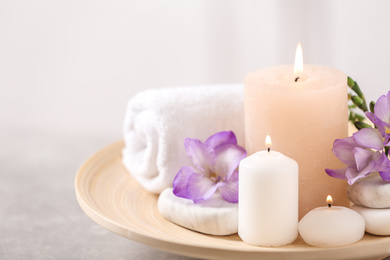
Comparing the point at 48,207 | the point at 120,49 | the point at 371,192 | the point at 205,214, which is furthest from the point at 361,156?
the point at 120,49

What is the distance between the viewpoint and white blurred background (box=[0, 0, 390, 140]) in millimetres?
1596

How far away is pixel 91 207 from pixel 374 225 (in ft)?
1.14

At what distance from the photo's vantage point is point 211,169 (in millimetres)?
812

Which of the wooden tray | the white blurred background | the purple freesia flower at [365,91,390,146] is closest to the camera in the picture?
the wooden tray

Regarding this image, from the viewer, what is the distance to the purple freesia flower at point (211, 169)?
0.77m

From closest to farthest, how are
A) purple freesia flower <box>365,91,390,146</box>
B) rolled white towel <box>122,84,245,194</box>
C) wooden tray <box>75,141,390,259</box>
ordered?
1. wooden tray <box>75,141,390,259</box>
2. purple freesia flower <box>365,91,390,146</box>
3. rolled white towel <box>122,84,245,194</box>

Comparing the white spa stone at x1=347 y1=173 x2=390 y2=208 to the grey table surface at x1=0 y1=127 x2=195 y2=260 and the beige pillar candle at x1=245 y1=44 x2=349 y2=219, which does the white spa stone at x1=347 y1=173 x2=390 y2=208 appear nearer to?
the beige pillar candle at x1=245 y1=44 x2=349 y2=219

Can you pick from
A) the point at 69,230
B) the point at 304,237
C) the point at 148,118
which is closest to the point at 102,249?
the point at 69,230

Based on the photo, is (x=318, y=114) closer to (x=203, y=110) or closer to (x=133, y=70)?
(x=203, y=110)

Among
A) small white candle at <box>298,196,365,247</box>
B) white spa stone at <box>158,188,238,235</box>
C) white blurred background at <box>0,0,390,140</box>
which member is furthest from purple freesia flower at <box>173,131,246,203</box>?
white blurred background at <box>0,0,390,140</box>

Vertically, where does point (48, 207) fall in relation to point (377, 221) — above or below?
below

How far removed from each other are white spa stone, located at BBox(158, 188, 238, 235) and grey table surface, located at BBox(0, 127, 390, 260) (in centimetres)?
7

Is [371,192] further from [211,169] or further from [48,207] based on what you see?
[48,207]

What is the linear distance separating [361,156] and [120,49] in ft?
3.54
